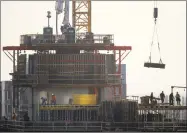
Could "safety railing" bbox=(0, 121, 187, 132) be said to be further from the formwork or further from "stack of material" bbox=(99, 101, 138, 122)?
the formwork

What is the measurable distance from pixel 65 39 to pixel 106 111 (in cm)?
1694

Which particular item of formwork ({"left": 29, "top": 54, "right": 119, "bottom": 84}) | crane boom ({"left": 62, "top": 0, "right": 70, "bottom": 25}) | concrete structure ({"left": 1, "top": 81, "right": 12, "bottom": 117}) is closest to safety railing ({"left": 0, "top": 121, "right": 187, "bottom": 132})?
formwork ({"left": 29, "top": 54, "right": 119, "bottom": 84})

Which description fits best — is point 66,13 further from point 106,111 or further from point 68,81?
point 106,111

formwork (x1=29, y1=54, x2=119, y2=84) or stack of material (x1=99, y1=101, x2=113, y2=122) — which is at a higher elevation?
formwork (x1=29, y1=54, x2=119, y2=84)

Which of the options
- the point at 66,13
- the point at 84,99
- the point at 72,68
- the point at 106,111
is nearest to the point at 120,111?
the point at 106,111

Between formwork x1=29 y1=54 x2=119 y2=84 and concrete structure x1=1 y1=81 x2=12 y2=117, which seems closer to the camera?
formwork x1=29 y1=54 x2=119 y2=84

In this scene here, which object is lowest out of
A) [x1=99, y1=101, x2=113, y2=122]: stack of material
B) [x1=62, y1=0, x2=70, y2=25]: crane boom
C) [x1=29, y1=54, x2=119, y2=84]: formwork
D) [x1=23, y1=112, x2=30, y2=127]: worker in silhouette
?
[x1=23, y1=112, x2=30, y2=127]: worker in silhouette

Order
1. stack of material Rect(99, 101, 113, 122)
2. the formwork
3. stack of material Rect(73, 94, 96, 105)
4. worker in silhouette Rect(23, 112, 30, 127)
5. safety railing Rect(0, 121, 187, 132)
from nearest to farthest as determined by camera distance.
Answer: safety railing Rect(0, 121, 187, 132) < stack of material Rect(99, 101, 113, 122) < worker in silhouette Rect(23, 112, 30, 127) < stack of material Rect(73, 94, 96, 105) < the formwork

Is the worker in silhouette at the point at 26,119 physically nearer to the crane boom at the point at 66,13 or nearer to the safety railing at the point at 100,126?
the safety railing at the point at 100,126

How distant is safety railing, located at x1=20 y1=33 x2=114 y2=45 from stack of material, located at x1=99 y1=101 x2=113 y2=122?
14.1m

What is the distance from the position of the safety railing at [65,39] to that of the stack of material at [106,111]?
1411 centimetres

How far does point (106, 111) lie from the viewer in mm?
93000

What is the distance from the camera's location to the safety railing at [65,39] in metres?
107

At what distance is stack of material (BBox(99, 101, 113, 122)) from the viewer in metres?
92.6
